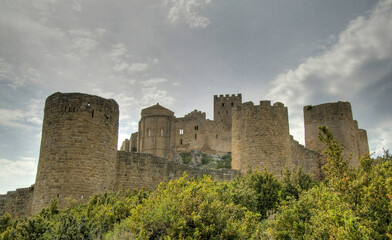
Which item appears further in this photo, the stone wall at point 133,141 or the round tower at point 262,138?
the stone wall at point 133,141

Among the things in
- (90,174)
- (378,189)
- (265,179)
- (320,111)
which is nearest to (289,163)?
(265,179)

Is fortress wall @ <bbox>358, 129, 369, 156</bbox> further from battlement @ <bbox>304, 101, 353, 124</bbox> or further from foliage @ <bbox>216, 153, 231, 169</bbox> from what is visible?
foliage @ <bbox>216, 153, 231, 169</bbox>

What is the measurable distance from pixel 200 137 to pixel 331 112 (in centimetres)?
2420

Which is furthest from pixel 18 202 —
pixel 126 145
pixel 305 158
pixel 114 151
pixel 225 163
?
pixel 126 145

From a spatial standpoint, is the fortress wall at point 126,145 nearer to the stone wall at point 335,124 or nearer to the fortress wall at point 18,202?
the stone wall at point 335,124

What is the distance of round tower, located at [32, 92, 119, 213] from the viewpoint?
1426 centimetres

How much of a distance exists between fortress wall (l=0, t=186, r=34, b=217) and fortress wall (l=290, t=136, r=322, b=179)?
14.1m

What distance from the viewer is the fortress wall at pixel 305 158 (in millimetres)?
23178

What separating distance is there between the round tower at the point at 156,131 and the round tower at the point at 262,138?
92.2 feet

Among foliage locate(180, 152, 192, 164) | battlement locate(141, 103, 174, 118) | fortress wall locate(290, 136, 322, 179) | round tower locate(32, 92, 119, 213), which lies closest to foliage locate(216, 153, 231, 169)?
foliage locate(180, 152, 192, 164)

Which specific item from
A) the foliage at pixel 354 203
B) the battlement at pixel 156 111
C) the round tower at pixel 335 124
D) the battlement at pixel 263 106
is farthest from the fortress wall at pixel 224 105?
the foliage at pixel 354 203

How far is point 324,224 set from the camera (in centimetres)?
730

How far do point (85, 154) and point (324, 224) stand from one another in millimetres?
9886

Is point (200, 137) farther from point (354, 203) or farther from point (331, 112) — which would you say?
point (354, 203)
